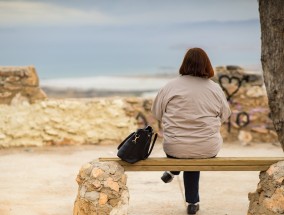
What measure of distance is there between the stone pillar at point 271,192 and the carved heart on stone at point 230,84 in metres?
4.73

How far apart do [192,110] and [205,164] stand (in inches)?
18.8

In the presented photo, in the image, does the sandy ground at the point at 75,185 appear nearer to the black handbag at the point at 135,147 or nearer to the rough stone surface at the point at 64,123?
the rough stone surface at the point at 64,123

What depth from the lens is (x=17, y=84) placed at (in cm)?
953

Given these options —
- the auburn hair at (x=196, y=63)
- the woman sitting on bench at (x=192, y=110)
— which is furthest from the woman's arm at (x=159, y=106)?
the auburn hair at (x=196, y=63)

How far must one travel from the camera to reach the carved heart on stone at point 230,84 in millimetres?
9828

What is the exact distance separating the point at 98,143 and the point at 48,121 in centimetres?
84

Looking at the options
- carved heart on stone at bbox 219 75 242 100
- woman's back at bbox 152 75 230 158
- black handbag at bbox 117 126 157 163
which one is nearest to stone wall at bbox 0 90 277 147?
carved heart on stone at bbox 219 75 242 100

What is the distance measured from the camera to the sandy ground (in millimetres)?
6090

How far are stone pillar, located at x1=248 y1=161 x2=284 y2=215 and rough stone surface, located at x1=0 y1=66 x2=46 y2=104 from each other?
5.22m

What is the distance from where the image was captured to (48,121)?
9.54m

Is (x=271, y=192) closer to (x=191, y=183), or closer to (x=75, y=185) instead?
(x=191, y=183)

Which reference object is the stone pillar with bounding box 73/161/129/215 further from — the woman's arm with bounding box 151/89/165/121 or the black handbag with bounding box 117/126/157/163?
the woman's arm with bounding box 151/89/165/121

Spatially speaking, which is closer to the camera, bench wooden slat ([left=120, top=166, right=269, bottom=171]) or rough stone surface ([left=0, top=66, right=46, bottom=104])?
bench wooden slat ([left=120, top=166, right=269, bottom=171])

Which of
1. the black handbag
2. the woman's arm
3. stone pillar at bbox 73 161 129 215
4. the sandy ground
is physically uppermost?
the woman's arm
